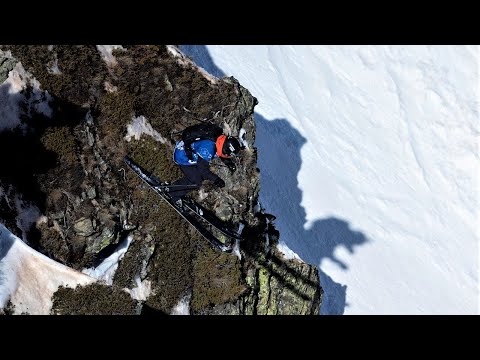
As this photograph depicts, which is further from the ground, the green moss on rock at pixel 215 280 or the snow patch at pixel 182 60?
the snow patch at pixel 182 60

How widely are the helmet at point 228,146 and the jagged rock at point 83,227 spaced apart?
13.4 ft

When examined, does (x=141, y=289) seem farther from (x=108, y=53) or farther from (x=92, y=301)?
(x=108, y=53)

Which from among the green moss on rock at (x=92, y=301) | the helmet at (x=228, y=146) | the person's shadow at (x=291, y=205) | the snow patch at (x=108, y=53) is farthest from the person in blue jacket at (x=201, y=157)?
the person's shadow at (x=291, y=205)

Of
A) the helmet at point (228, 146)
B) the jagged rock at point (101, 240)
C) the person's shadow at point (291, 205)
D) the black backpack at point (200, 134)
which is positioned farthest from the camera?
the person's shadow at point (291, 205)

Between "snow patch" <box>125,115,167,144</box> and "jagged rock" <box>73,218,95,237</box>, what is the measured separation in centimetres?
317

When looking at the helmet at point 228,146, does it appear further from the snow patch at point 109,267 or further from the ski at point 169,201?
the snow patch at point 109,267

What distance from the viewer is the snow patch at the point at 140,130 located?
17188 mm

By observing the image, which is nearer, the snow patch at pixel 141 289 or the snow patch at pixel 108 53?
the snow patch at pixel 141 289

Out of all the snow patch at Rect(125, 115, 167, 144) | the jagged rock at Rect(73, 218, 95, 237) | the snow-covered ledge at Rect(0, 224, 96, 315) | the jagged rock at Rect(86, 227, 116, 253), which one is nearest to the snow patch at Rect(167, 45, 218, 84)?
the snow patch at Rect(125, 115, 167, 144)

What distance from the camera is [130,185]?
16625 millimetres

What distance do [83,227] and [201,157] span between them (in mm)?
3551

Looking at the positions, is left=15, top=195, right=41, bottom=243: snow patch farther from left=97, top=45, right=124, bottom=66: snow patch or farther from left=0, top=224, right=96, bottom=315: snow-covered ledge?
left=97, top=45, right=124, bottom=66: snow patch

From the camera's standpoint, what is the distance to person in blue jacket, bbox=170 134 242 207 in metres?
13.5
